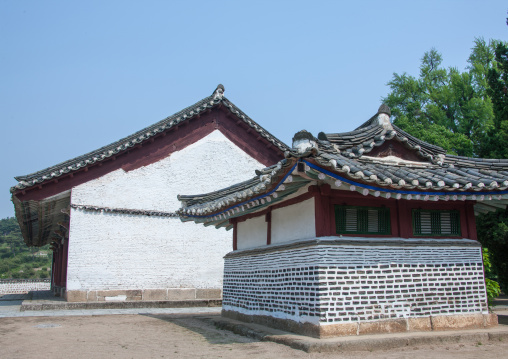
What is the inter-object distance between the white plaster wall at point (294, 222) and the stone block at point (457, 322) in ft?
9.37

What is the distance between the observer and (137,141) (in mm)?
16344

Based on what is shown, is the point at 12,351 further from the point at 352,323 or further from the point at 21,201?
the point at 21,201

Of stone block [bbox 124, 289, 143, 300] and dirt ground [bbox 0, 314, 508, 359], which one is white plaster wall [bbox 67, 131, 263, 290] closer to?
stone block [bbox 124, 289, 143, 300]

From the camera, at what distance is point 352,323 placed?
24.8ft

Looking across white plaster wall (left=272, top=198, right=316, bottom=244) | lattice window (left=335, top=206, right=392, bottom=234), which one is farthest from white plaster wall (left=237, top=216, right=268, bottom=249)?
lattice window (left=335, top=206, right=392, bottom=234)

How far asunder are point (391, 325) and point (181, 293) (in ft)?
33.1

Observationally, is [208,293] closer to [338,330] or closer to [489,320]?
[338,330]

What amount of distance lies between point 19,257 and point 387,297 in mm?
70422

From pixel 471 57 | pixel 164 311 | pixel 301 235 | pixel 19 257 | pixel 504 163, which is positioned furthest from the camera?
pixel 19 257

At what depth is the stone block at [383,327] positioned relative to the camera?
7.59 m

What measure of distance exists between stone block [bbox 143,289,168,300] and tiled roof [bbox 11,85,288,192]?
197 inches

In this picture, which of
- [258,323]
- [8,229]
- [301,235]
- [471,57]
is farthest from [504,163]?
[8,229]

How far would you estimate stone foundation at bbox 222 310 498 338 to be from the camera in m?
7.45

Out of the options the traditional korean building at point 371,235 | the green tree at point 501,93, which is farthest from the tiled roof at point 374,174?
the green tree at point 501,93
